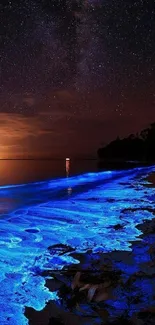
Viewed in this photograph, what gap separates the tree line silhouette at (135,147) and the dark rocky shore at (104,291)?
425 feet

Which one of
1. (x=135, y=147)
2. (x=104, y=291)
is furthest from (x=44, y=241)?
(x=135, y=147)

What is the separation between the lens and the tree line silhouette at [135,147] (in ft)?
457

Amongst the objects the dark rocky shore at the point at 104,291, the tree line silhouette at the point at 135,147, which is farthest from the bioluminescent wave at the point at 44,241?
the tree line silhouette at the point at 135,147

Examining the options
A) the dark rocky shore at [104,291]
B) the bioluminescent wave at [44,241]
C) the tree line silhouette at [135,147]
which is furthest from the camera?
the tree line silhouette at [135,147]

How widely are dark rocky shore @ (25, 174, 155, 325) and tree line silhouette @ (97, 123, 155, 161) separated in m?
129

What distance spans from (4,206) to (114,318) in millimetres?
12510

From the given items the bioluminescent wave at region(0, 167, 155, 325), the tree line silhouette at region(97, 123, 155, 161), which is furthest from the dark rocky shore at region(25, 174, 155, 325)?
the tree line silhouette at region(97, 123, 155, 161)

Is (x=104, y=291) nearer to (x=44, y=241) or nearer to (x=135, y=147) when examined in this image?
(x=44, y=241)

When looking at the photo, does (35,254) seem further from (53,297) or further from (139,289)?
(139,289)

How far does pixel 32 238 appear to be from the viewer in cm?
816

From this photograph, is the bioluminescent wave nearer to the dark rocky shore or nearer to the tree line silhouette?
Result: the dark rocky shore

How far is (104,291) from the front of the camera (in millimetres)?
4316

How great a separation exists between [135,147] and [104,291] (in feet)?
510

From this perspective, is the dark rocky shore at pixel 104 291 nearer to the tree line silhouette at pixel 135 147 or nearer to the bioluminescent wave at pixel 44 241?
the bioluminescent wave at pixel 44 241
